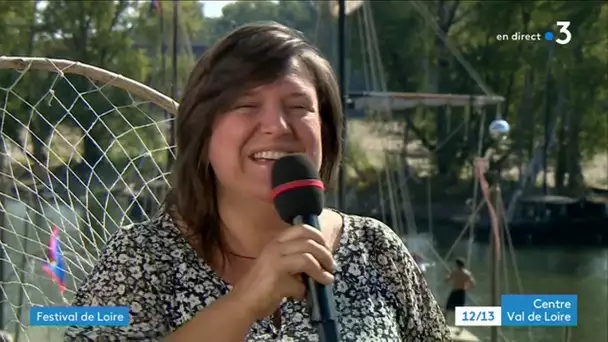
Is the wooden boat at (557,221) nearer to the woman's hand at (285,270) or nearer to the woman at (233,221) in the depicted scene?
the woman at (233,221)

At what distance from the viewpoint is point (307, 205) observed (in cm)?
58

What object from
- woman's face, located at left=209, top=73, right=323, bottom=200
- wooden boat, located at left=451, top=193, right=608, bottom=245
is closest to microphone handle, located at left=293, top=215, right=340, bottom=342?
woman's face, located at left=209, top=73, right=323, bottom=200

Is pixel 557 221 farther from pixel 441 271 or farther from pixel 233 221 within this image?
pixel 233 221

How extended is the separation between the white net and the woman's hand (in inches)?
28.4

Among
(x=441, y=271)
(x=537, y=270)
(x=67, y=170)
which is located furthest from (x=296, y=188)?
(x=537, y=270)

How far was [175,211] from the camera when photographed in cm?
72

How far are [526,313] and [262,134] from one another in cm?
103

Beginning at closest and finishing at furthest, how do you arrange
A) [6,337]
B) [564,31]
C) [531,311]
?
[6,337], [531,311], [564,31]

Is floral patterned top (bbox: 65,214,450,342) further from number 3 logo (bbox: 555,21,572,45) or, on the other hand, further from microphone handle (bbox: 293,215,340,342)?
number 3 logo (bbox: 555,21,572,45)

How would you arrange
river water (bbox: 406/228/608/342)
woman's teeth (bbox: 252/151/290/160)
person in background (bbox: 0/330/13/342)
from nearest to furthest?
woman's teeth (bbox: 252/151/290/160)
person in background (bbox: 0/330/13/342)
river water (bbox: 406/228/608/342)

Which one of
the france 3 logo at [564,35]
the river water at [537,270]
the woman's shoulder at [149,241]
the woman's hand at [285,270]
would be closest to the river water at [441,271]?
the river water at [537,270]

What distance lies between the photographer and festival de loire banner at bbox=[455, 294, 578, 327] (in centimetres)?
155

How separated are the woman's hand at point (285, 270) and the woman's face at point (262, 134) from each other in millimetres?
→ 76

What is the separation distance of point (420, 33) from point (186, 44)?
2166mm
